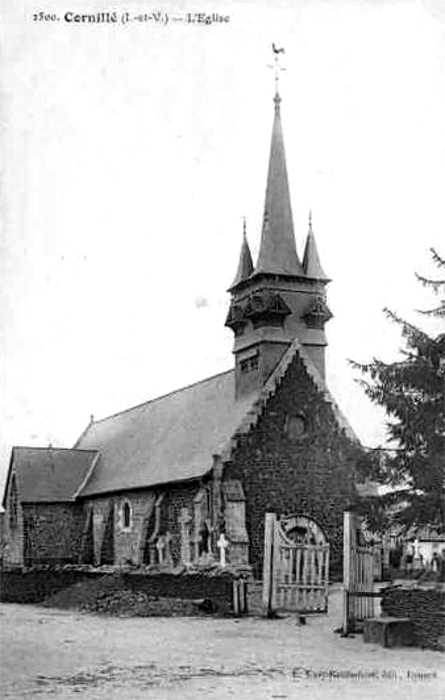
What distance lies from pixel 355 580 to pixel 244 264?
18.5m

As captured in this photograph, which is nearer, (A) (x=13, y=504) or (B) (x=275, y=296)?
(B) (x=275, y=296)

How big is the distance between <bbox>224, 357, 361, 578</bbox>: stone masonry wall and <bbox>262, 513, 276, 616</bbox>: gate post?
30.3 ft

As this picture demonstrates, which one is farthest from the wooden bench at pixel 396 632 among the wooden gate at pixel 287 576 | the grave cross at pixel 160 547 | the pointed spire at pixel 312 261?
the pointed spire at pixel 312 261

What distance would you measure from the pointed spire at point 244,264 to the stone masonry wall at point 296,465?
13.9ft

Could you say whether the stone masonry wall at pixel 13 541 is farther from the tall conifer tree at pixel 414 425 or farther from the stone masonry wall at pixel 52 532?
the tall conifer tree at pixel 414 425

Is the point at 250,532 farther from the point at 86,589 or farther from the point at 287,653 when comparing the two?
the point at 287,653

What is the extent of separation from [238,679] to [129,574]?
11384 mm

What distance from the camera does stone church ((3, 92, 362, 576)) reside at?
2820 cm

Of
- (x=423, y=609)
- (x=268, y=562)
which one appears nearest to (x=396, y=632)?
(x=423, y=609)

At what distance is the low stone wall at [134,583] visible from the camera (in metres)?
19.8

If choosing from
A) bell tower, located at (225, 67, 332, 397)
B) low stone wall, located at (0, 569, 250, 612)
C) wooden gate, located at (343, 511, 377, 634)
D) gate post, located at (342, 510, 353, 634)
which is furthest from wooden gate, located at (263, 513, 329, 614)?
bell tower, located at (225, 67, 332, 397)

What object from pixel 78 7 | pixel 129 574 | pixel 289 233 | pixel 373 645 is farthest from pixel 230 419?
pixel 78 7

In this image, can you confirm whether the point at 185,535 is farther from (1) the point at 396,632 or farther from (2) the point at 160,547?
(1) the point at 396,632

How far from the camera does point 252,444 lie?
28.6 m
